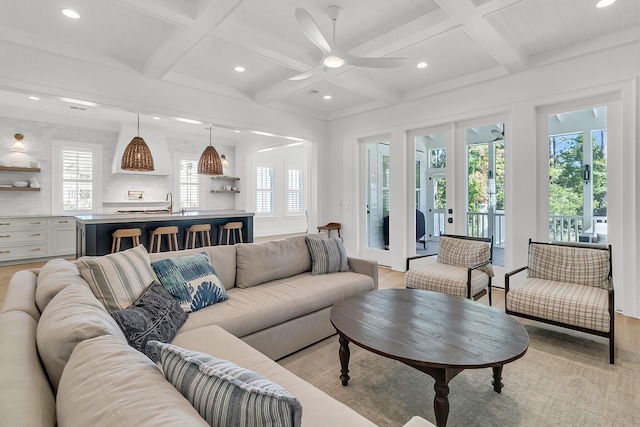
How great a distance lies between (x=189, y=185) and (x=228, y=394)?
8381 mm

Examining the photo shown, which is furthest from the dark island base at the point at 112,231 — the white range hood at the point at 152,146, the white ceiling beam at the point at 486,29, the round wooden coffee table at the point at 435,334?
the white ceiling beam at the point at 486,29

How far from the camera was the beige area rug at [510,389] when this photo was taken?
71.8 inches

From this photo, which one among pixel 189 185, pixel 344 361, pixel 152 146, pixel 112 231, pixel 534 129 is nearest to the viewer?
pixel 344 361

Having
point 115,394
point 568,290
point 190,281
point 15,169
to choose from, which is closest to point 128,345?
point 115,394

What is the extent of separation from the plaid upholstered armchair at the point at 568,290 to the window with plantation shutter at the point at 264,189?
7122 mm

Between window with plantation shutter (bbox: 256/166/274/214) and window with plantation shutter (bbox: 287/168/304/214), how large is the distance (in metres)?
0.66

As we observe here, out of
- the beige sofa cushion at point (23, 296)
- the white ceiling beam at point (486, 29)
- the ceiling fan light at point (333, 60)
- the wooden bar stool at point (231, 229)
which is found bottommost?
the beige sofa cushion at point (23, 296)

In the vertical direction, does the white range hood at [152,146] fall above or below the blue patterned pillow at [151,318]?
above

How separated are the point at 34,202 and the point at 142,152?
3.03m

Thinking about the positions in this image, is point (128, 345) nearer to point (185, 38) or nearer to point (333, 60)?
point (333, 60)

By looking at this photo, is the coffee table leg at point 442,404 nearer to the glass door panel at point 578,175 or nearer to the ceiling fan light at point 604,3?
the glass door panel at point 578,175

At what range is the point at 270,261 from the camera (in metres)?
3.03

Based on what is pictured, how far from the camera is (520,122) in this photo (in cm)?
407

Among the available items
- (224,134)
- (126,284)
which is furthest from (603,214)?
(224,134)
